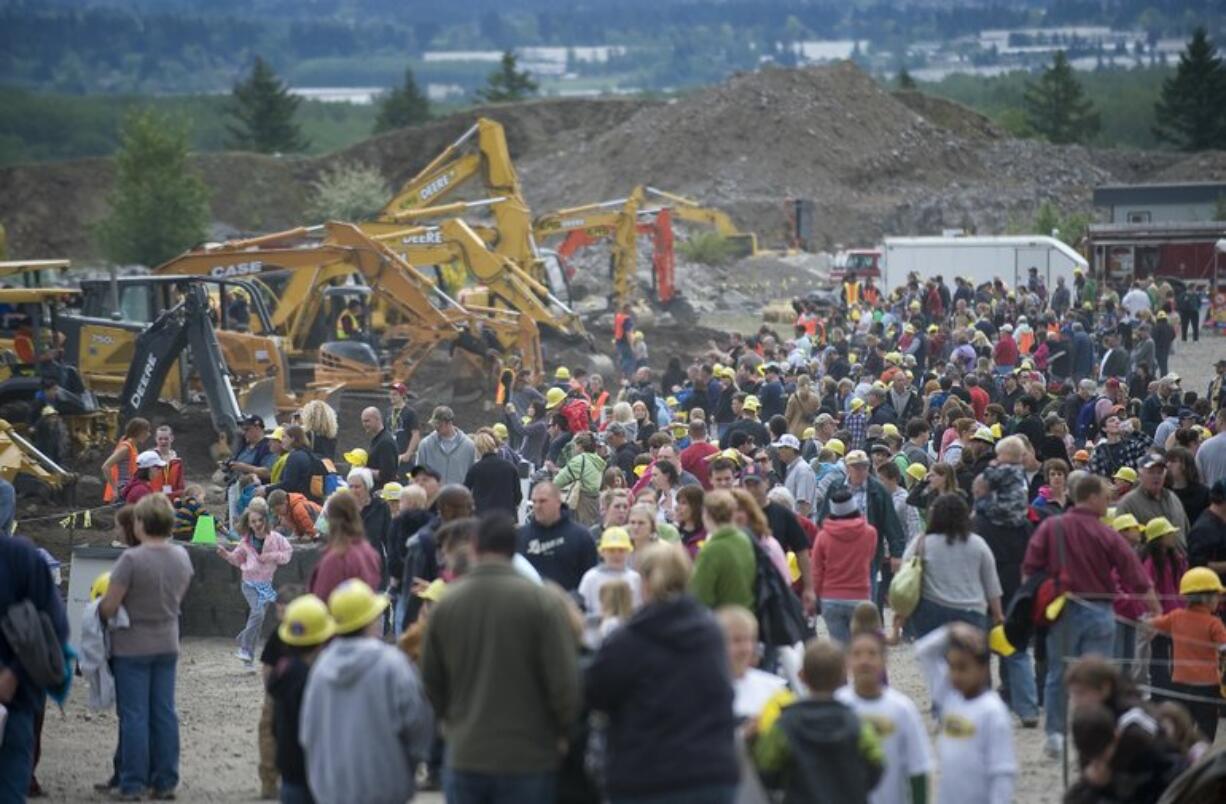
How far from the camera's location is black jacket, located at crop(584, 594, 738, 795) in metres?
7.22

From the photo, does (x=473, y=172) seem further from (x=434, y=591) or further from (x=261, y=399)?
(x=434, y=591)

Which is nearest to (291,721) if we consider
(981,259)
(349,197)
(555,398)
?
(555,398)

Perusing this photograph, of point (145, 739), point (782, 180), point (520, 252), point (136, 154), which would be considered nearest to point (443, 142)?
point (782, 180)

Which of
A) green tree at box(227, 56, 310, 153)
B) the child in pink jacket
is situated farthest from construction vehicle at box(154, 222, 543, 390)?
green tree at box(227, 56, 310, 153)

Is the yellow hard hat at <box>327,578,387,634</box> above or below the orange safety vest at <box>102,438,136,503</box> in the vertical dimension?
above

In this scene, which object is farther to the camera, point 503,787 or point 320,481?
point 320,481

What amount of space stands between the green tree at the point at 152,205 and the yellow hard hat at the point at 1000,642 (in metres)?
55.1

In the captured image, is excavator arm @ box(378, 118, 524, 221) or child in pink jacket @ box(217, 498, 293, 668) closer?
child in pink jacket @ box(217, 498, 293, 668)

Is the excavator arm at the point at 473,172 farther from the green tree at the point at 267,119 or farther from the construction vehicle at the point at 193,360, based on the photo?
the green tree at the point at 267,119

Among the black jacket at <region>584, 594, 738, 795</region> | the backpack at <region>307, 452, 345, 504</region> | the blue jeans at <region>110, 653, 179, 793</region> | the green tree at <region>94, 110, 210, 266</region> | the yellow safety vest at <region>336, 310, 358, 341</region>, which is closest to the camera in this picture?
the black jacket at <region>584, 594, 738, 795</region>

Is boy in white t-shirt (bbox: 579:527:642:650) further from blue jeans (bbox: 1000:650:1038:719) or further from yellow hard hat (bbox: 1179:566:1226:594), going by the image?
yellow hard hat (bbox: 1179:566:1226:594)

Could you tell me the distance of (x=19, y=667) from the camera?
10.4m

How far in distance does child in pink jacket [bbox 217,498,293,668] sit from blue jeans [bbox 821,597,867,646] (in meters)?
4.28

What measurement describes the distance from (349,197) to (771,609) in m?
68.9
